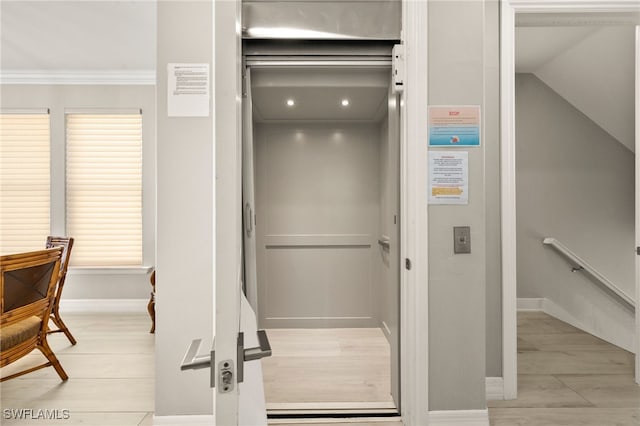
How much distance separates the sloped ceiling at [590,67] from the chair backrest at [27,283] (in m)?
3.86

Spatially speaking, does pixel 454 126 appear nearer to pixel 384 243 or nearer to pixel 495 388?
pixel 495 388

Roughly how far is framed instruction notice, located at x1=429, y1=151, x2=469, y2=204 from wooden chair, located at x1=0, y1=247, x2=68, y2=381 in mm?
2249

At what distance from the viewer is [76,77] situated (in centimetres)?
393

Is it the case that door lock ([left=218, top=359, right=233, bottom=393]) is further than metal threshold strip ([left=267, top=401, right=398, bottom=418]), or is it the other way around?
metal threshold strip ([left=267, top=401, right=398, bottom=418])

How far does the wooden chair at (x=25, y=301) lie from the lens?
77.1 inches

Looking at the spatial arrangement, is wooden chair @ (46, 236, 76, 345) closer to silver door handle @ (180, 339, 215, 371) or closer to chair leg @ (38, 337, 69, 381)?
chair leg @ (38, 337, 69, 381)

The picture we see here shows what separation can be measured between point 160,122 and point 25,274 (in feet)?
4.06

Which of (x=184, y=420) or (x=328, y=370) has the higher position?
(x=184, y=420)

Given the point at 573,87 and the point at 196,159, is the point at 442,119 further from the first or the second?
the point at 573,87

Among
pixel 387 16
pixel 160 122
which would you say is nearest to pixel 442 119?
pixel 387 16

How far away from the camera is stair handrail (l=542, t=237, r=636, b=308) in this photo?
10.1 ft

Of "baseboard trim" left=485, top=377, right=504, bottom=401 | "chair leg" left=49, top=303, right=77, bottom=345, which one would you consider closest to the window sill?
"chair leg" left=49, top=303, right=77, bottom=345

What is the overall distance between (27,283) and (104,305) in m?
2.11

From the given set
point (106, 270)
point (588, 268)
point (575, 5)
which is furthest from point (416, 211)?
point (106, 270)
